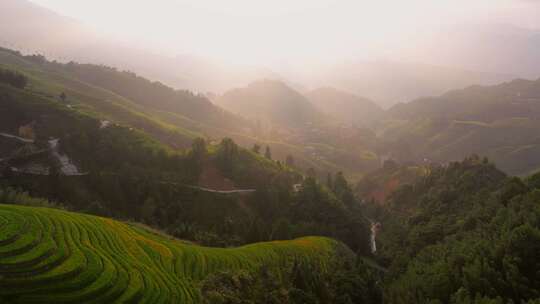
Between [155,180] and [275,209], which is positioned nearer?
[155,180]

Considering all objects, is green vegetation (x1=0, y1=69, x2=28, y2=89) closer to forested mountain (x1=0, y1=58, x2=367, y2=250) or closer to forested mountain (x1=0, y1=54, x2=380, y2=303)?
forested mountain (x1=0, y1=54, x2=380, y2=303)

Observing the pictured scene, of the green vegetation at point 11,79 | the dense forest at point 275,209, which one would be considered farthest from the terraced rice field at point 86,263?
the green vegetation at point 11,79

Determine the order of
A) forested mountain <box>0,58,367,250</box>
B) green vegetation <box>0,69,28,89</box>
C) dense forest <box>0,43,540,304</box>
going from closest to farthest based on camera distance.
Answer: dense forest <box>0,43,540,304</box> < forested mountain <box>0,58,367,250</box> < green vegetation <box>0,69,28,89</box>

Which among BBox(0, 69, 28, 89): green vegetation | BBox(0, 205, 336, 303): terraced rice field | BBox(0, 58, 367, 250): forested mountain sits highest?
BBox(0, 69, 28, 89): green vegetation

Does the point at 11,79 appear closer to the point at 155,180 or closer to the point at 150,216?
the point at 155,180

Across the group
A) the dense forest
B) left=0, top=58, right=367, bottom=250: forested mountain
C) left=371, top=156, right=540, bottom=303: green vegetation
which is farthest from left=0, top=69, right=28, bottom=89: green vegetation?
left=371, top=156, right=540, bottom=303: green vegetation

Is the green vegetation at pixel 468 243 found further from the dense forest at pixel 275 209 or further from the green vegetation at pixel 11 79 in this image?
the green vegetation at pixel 11 79

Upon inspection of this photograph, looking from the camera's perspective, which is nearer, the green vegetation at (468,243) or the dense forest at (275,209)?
the green vegetation at (468,243)

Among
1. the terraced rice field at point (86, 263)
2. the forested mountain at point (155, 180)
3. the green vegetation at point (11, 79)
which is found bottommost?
the forested mountain at point (155, 180)

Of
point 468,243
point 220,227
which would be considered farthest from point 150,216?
point 468,243
